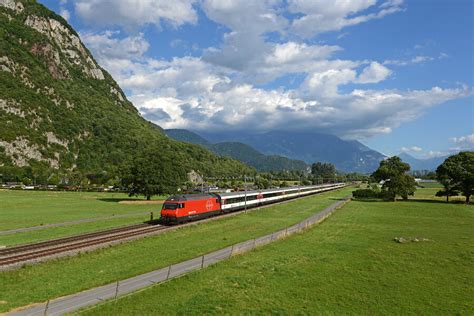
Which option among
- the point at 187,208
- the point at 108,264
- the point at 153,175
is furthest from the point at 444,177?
the point at 108,264

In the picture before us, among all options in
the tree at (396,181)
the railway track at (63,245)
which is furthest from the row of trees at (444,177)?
the railway track at (63,245)

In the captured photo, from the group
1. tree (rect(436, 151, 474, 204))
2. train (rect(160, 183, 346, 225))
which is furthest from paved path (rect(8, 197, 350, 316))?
tree (rect(436, 151, 474, 204))

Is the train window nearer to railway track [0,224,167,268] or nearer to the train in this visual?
the train

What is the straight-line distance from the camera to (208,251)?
3162 centimetres

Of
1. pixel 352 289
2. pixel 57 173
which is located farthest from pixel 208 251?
pixel 57 173

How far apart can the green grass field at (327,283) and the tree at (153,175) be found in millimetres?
55842

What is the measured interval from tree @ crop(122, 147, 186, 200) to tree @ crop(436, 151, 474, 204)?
67.4m

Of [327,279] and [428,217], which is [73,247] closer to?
[327,279]

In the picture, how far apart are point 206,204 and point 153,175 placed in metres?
35.2

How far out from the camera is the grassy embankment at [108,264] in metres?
20.9

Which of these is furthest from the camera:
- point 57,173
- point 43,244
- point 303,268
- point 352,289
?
point 57,173

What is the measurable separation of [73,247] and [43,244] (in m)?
4.04

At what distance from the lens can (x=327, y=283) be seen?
22.9m

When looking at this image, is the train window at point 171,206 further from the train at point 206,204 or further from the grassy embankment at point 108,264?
the grassy embankment at point 108,264
